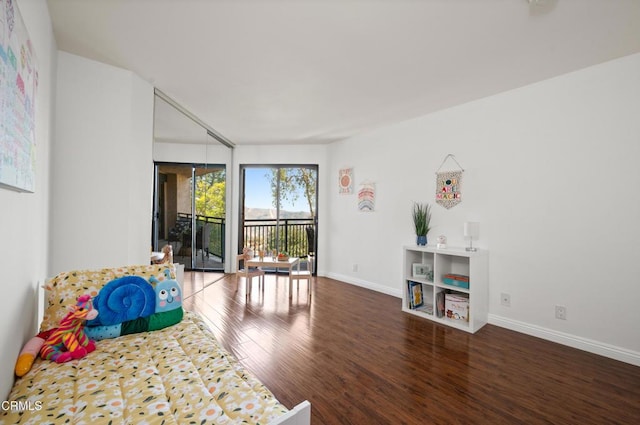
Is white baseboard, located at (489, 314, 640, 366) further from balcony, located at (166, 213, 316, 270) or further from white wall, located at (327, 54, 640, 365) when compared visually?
balcony, located at (166, 213, 316, 270)

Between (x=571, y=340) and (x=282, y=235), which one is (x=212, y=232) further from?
(x=571, y=340)

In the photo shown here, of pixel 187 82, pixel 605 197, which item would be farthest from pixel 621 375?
pixel 187 82

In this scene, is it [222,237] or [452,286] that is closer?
[452,286]

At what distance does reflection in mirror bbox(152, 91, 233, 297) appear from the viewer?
3148mm

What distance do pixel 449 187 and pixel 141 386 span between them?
3.45 meters

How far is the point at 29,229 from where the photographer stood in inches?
63.4

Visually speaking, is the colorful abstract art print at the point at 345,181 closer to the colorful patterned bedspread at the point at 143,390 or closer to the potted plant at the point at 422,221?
the potted plant at the point at 422,221

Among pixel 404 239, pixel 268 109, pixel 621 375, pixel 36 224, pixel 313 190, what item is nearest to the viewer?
pixel 36 224

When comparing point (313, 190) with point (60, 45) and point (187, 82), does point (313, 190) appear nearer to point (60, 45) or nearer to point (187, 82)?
point (187, 82)

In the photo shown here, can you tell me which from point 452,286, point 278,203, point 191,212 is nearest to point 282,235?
point 278,203

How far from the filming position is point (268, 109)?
3.52 m

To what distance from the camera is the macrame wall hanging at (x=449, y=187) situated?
3.34 meters

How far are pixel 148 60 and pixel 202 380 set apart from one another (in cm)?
261

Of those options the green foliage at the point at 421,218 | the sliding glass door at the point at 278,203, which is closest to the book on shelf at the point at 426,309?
the green foliage at the point at 421,218
